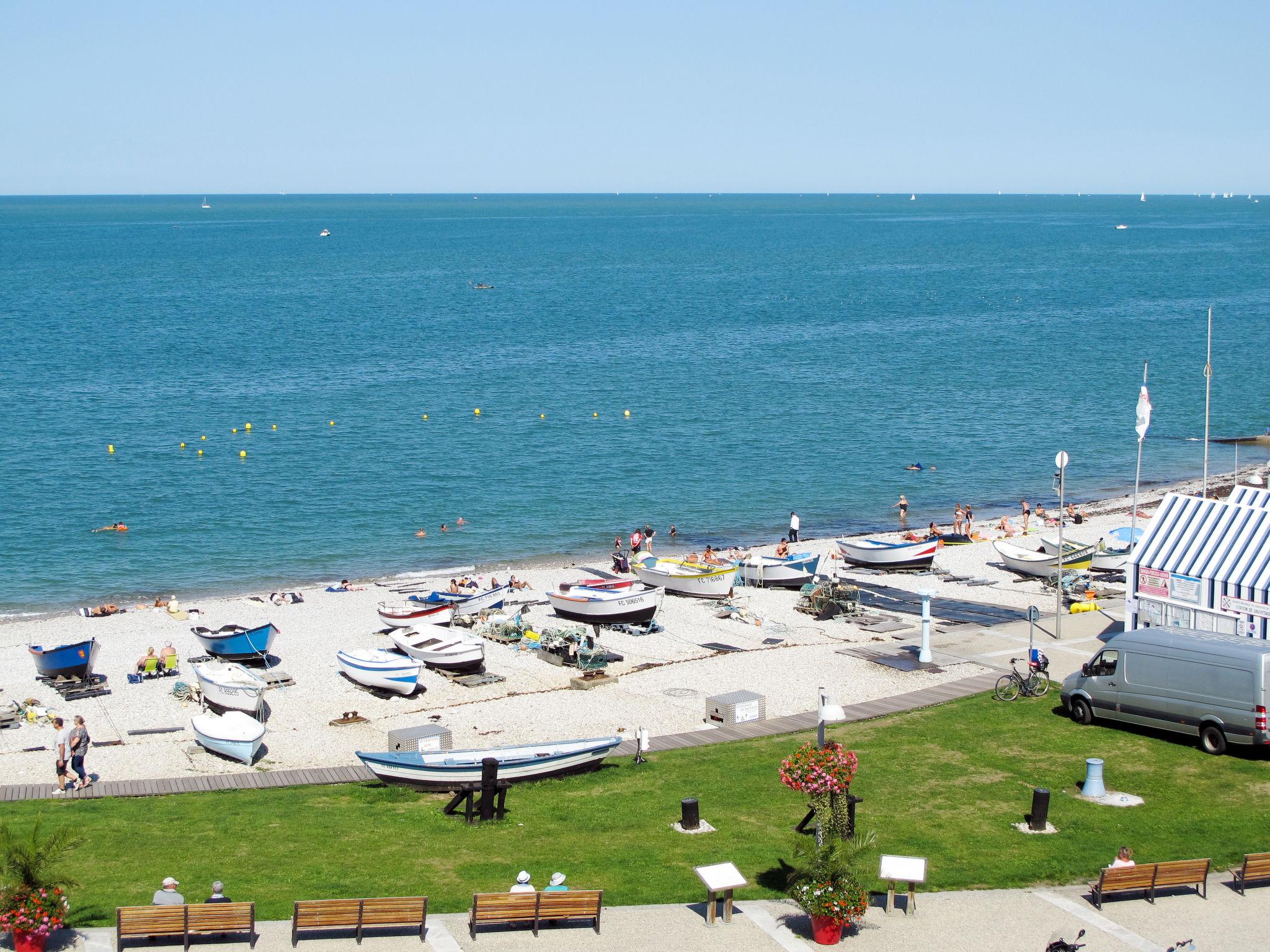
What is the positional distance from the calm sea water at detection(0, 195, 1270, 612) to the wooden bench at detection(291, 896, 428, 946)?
3271 cm

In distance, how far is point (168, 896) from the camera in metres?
16.5

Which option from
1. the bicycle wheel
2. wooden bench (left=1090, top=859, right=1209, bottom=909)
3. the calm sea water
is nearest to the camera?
wooden bench (left=1090, top=859, right=1209, bottom=909)

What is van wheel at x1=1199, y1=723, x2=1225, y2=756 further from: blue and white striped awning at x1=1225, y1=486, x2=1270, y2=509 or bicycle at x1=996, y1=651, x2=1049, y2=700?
blue and white striped awning at x1=1225, y1=486, x2=1270, y2=509

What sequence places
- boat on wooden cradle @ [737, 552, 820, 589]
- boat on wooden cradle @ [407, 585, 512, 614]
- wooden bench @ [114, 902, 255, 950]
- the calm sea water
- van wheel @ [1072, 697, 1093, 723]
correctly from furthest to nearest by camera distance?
the calm sea water < boat on wooden cradle @ [737, 552, 820, 589] < boat on wooden cradle @ [407, 585, 512, 614] < van wheel @ [1072, 697, 1093, 723] < wooden bench @ [114, 902, 255, 950]

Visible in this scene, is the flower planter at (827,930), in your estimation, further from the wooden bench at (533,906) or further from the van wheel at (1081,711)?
the van wheel at (1081,711)

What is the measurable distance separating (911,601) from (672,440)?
33.1 m

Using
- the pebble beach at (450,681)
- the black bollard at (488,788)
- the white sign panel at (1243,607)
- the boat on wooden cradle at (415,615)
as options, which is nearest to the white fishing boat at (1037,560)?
the pebble beach at (450,681)

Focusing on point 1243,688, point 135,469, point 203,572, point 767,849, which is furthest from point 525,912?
point 135,469

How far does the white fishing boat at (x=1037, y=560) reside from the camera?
136ft

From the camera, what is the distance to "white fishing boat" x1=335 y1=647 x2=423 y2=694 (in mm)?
31203

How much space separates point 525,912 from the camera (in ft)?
52.8

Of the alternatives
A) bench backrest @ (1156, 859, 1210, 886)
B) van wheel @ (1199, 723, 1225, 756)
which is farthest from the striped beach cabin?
bench backrest @ (1156, 859, 1210, 886)

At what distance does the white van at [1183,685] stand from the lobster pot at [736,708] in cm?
613

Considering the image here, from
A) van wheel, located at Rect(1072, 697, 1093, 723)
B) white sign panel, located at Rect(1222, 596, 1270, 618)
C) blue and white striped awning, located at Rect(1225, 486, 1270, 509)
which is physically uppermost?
blue and white striped awning, located at Rect(1225, 486, 1270, 509)
